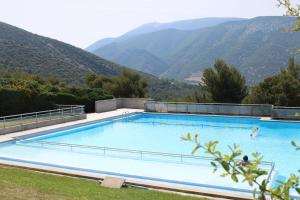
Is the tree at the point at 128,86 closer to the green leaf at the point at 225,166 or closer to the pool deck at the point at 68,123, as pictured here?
the pool deck at the point at 68,123

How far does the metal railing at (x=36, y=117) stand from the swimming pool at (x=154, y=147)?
1.51m

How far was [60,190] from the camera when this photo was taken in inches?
328

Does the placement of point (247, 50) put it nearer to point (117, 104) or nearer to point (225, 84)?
point (225, 84)

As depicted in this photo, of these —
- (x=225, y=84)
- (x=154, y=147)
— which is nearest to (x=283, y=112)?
(x=225, y=84)

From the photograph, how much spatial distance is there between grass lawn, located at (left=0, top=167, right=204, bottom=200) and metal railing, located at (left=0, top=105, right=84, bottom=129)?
925cm

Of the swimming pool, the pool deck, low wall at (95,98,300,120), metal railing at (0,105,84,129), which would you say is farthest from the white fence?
low wall at (95,98,300,120)

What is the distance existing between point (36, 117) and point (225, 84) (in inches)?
573

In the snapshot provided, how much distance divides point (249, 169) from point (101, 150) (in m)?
12.8

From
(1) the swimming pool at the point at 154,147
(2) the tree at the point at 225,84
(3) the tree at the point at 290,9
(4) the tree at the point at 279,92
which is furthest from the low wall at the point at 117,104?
(3) the tree at the point at 290,9

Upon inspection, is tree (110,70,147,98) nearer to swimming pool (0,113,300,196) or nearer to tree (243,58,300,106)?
swimming pool (0,113,300,196)

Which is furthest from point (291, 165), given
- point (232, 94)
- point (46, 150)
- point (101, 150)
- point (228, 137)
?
point (232, 94)

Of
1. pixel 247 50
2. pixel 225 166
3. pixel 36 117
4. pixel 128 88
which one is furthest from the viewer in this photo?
pixel 247 50

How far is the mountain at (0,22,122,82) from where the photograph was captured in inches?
2417

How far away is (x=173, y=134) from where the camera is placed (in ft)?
64.8
